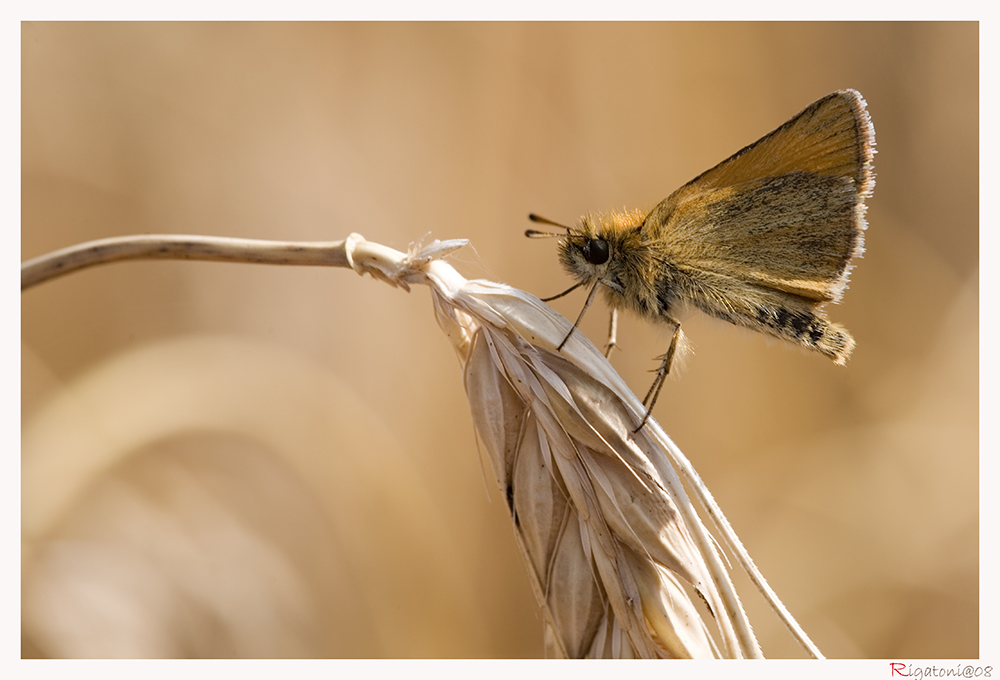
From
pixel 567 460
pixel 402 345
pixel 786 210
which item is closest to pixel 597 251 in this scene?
pixel 786 210

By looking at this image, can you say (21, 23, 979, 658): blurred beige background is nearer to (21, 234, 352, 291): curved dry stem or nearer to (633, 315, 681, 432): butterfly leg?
(633, 315, 681, 432): butterfly leg

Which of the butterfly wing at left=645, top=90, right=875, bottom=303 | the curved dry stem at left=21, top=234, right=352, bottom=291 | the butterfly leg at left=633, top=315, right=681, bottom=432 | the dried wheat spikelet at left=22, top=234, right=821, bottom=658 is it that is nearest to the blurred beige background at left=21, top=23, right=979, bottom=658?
the butterfly leg at left=633, top=315, right=681, bottom=432

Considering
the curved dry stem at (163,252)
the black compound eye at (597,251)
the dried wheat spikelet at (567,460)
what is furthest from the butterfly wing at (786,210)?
the curved dry stem at (163,252)

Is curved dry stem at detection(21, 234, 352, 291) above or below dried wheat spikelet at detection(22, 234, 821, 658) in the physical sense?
above

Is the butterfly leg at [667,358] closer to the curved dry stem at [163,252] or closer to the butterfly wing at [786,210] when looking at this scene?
the butterfly wing at [786,210]

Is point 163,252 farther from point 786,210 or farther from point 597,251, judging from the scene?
point 786,210

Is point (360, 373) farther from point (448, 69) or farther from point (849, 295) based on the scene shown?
point (849, 295)
